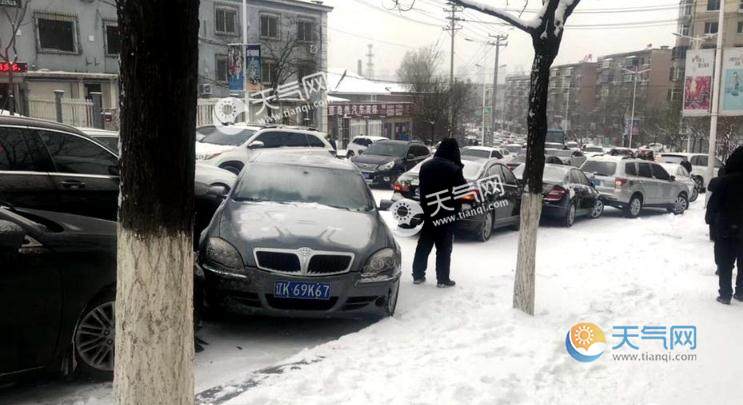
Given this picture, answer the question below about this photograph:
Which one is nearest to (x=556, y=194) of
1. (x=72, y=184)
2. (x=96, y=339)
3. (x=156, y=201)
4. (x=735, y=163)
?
(x=735, y=163)

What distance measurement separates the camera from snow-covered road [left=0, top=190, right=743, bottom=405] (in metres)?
3.93

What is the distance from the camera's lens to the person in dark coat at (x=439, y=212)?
7203 mm

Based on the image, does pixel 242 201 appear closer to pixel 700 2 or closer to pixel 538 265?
pixel 538 265

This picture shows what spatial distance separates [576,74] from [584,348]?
115990 mm

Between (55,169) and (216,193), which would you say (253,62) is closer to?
(216,193)

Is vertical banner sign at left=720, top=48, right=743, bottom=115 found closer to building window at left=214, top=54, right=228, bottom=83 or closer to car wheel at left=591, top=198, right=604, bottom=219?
car wheel at left=591, top=198, right=604, bottom=219

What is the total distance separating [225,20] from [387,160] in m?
19.9

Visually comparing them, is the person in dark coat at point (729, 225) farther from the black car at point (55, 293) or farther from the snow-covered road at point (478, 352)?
the black car at point (55, 293)

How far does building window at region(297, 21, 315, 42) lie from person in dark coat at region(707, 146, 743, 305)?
111 ft

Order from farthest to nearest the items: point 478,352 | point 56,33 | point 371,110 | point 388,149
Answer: point 371,110 → point 56,33 → point 388,149 → point 478,352

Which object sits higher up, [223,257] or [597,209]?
[223,257]

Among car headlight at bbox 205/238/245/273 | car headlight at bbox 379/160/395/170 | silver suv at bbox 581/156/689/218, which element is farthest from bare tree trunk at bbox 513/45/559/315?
car headlight at bbox 379/160/395/170

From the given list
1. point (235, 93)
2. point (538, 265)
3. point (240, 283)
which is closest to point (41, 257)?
point (240, 283)

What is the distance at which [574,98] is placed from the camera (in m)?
105
